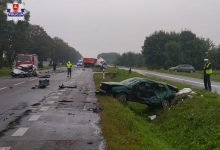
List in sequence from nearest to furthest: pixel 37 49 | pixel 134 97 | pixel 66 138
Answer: pixel 66 138 < pixel 134 97 < pixel 37 49

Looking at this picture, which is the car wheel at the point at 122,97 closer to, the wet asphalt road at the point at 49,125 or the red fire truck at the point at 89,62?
the wet asphalt road at the point at 49,125

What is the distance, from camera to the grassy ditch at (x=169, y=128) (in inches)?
450

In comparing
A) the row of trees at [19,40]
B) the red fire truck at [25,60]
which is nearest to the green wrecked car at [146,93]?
the row of trees at [19,40]

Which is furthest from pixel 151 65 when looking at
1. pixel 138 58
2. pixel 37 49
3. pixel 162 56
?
Answer: pixel 138 58

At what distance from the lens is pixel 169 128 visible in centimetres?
1628

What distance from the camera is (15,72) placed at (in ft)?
167

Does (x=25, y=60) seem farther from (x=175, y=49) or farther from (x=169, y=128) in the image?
(x=175, y=49)

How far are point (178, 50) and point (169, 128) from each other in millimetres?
89841

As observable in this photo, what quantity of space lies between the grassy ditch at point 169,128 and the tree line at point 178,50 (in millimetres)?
83649

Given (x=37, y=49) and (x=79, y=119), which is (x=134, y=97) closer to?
(x=79, y=119)

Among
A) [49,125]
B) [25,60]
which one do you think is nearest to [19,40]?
[25,60]

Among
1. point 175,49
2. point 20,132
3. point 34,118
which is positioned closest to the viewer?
point 20,132

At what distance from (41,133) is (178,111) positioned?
7.83 m

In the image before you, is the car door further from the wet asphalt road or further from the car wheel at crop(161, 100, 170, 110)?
the wet asphalt road
